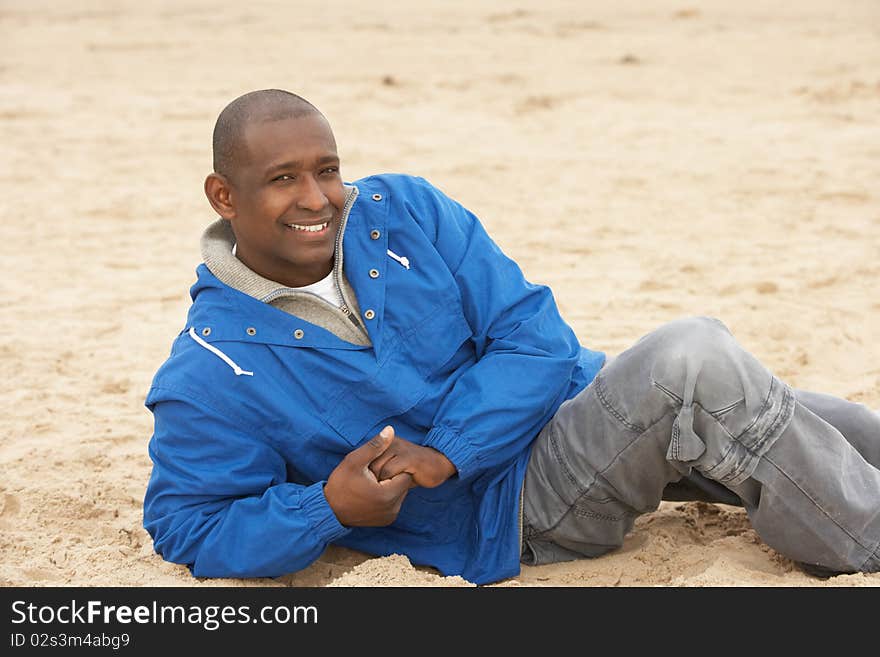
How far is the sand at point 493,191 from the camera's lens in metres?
3.42

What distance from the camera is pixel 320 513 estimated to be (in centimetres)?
271

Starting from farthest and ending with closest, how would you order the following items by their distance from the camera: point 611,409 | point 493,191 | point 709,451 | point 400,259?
1. point 493,191
2. point 400,259
3. point 611,409
4. point 709,451

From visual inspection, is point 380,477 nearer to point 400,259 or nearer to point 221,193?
point 400,259

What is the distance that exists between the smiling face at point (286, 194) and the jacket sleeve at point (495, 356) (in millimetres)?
331

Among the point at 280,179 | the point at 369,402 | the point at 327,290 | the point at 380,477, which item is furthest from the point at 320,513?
the point at 280,179

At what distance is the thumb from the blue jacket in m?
0.14

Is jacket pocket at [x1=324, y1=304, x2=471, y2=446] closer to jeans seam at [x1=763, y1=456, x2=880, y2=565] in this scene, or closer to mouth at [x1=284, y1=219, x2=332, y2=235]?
mouth at [x1=284, y1=219, x2=332, y2=235]

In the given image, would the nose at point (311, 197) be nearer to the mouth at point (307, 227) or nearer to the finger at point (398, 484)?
the mouth at point (307, 227)

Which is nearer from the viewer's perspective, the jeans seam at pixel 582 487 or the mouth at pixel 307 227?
the jeans seam at pixel 582 487

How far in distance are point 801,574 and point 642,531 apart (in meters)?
0.51

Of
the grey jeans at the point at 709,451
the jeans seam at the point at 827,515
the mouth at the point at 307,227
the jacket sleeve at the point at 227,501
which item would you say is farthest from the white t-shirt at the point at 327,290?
the jeans seam at the point at 827,515

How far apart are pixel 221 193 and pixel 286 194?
0.63 ft

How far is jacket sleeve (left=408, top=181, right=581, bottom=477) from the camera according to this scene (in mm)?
2838
